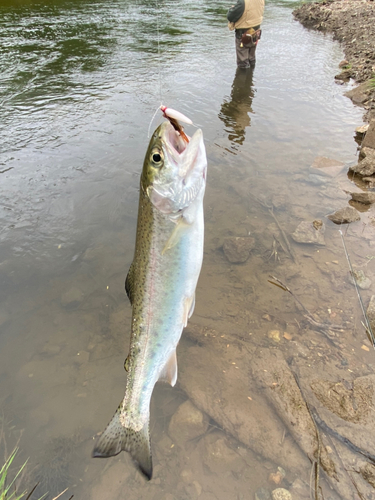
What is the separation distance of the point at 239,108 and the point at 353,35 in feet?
43.6

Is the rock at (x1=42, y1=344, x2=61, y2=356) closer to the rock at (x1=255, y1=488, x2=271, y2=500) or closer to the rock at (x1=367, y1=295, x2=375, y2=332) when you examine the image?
the rock at (x1=255, y1=488, x2=271, y2=500)

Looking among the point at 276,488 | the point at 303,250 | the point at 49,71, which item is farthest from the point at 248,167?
the point at 49,71

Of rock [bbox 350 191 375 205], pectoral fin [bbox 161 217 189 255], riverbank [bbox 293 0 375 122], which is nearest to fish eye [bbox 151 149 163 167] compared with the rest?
pectoral fin [bbox 161 217 189 255]

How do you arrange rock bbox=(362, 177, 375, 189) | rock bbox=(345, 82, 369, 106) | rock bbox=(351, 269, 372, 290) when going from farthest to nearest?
1. rock bbox=(345, 82, 369, 106)
2. rock bbox=(362, 177, 375, 189)
3. rock bbox=(351, 269, 372, 290)

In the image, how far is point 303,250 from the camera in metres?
5.05

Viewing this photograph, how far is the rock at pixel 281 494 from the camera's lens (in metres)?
2.71

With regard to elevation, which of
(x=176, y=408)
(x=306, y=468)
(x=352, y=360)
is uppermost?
(x=352, y=360)

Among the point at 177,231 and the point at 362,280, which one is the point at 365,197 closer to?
the point at 362,280

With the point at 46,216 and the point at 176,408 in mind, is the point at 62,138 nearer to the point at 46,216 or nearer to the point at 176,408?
the point at 46,216

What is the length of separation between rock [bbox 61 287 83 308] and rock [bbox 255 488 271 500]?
9.96 ft

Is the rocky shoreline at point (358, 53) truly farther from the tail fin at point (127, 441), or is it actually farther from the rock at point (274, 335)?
the tail fin at point (127, 441)

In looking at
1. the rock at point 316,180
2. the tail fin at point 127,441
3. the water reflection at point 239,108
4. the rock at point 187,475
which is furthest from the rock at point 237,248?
the water reflection at point 239,108

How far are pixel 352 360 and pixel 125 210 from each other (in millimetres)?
4235

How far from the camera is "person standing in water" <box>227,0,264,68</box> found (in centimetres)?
1113
